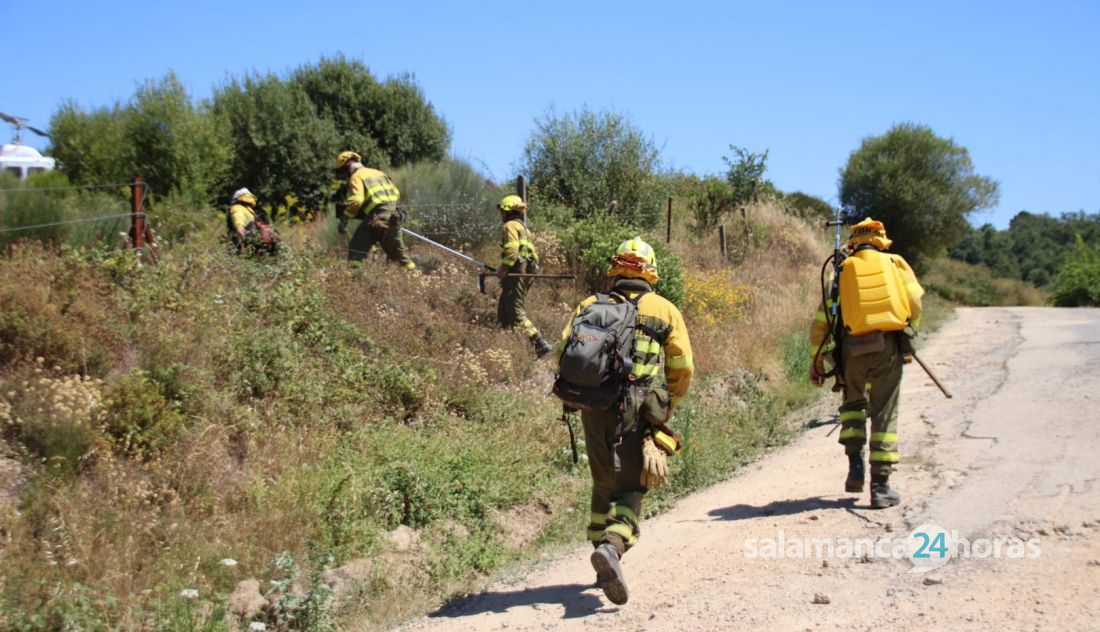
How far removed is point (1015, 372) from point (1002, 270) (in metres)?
48.6

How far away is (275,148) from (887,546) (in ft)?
46.9

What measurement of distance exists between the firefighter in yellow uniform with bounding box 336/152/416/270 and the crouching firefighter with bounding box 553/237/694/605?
6663 millimetres

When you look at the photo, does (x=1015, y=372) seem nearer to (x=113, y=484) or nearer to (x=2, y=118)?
(x=113, y=484)

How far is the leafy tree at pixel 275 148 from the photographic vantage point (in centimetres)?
1800

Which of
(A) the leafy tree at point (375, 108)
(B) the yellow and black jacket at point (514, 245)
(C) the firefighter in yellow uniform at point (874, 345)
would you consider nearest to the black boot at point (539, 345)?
(B) the yellow and black jacket at point (514, 245)

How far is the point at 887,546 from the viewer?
6.38 meters

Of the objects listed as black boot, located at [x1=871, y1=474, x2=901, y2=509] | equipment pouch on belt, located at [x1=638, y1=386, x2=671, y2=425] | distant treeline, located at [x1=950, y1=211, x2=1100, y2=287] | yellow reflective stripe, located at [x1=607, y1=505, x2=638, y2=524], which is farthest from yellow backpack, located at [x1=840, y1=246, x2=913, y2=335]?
distant treeline, located at [x1=950, y1=211, x2=1100, y2=287]

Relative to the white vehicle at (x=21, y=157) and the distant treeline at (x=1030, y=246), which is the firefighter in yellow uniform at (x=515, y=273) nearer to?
the white vehicle at (x=21, y=157)

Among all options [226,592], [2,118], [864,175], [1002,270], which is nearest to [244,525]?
[226,592]

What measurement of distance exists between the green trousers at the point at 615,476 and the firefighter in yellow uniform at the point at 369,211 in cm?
668

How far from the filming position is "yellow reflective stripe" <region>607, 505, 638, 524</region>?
5.89m

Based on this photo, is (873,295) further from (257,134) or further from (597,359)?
(257,134)

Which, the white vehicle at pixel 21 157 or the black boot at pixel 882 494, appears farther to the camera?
the white vehicle at pixel 21 157

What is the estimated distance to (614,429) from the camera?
587cm
